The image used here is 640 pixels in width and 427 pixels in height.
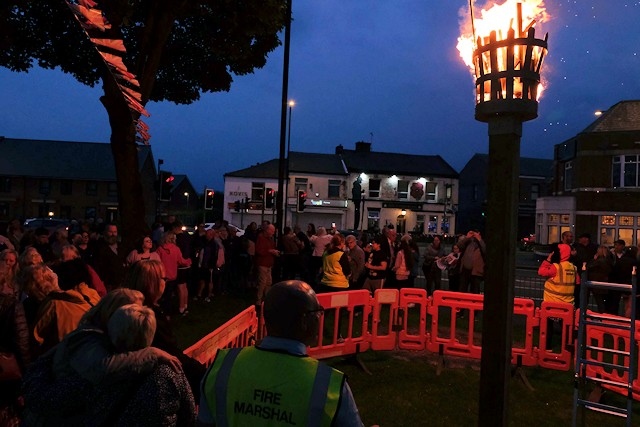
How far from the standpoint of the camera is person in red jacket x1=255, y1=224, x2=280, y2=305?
40.3ft

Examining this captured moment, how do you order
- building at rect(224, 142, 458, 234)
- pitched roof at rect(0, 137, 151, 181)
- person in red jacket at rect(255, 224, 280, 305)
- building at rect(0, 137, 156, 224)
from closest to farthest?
person in red jacket at rect(255, 224, 280, 305) < building at rect(224, 142, 458, 234) < building at rect(0, 137, 156, 224) < pitched roof at rect(0, 137, 151, 181)

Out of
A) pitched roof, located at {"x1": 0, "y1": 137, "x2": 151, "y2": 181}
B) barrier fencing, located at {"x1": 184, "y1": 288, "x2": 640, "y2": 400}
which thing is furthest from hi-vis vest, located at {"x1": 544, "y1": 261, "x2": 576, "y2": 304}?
pitched roof, located at {"x1": 0, "y1": 137, "x2": 151, "y2": 181}

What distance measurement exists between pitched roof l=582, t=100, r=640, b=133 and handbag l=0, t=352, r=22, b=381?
1489 inches

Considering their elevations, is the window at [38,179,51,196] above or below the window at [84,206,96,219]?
above

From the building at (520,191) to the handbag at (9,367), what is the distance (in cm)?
5535

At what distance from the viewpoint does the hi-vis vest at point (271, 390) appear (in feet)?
6.56

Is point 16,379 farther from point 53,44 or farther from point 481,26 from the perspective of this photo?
point 53,44

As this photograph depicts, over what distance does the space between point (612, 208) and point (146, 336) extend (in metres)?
37.2

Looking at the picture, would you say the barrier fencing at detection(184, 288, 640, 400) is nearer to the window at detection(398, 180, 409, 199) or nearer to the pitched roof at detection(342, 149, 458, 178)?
the pitched roof at detection(342, 149, 458, 178)

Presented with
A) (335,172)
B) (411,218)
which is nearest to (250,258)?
(335,172)

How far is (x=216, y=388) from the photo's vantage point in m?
2.17

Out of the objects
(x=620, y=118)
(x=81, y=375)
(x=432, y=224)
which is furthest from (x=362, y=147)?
(x=81, y=375)

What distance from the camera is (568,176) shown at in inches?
1519

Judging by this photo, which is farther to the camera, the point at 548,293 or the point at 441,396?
the point at 548,293
